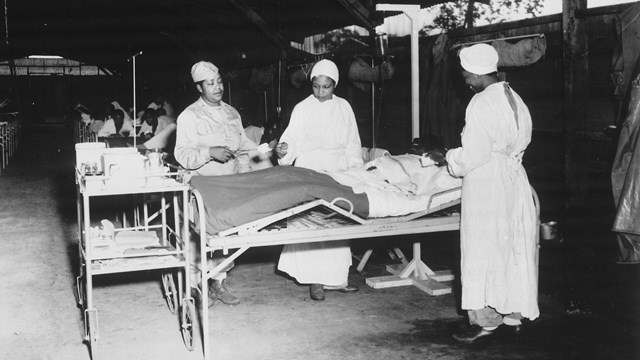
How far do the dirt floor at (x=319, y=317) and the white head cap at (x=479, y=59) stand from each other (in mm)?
1719

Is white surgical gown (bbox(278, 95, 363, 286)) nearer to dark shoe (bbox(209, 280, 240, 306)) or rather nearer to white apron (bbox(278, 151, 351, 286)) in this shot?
white apron (bbox(278, 151, 351, 286))

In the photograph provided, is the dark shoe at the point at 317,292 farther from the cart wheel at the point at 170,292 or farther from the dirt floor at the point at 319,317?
the cart wheel at the point at 170,292

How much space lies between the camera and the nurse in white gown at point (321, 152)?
5637 millimetres

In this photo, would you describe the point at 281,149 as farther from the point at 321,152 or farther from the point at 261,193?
the point at 261,193

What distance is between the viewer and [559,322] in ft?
16.4

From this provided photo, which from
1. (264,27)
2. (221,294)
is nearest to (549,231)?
(221,294)


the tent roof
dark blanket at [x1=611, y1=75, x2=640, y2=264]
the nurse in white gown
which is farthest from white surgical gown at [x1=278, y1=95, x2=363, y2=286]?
the tent roof

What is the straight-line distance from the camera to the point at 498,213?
443cm

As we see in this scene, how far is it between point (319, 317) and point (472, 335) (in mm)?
1222

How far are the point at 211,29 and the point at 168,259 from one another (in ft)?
34.7

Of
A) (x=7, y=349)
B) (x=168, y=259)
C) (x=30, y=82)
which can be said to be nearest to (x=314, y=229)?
(x=168, y=259)

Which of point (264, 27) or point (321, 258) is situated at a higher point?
point (264, 27)

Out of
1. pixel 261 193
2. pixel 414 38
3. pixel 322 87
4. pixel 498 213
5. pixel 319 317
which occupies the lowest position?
pixel 319 317

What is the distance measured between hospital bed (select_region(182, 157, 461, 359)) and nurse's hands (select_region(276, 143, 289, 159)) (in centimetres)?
76
